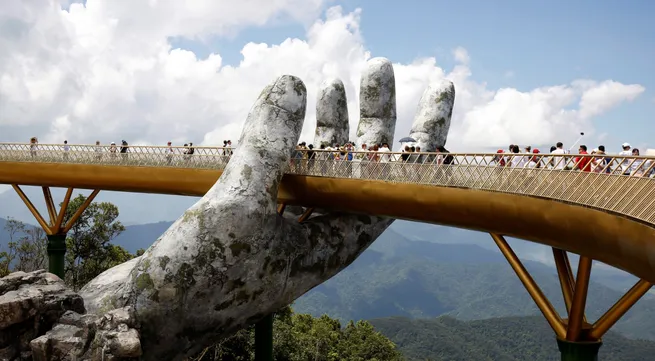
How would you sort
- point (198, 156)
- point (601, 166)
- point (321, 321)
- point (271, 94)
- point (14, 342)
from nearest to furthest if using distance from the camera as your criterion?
point (601, 166), point (14, 342), point (271, 94), point (198, 156), point (321, 321)

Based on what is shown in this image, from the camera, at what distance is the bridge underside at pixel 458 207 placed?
10250 mm

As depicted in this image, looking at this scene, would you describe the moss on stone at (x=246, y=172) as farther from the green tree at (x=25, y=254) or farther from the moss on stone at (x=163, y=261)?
the green tree at (x=25, y=254)

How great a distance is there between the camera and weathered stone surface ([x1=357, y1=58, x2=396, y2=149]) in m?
22.2

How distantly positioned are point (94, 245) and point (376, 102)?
909 inches

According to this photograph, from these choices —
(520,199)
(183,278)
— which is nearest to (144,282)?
(183,278)

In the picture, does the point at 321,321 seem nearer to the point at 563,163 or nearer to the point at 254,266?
the point at 254,266

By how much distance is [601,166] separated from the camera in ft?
36.6

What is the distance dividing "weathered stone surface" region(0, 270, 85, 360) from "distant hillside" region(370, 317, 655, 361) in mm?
129863

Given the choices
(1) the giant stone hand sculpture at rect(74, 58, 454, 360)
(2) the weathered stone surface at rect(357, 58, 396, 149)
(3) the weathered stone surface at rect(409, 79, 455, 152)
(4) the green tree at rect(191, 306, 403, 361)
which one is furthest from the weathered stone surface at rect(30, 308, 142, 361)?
(4) the green tree at rect(191, 306, 403, 361)

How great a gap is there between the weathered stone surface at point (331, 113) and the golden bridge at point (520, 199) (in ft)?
15.0

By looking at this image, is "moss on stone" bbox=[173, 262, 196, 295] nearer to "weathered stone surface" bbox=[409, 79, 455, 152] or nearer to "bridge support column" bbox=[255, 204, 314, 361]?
"bridge support column" bbox=[255, 204, 314, 361]

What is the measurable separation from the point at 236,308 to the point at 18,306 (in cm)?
549

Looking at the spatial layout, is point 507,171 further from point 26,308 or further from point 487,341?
point 487,341

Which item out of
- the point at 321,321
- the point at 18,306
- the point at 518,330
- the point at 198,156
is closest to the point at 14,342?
the point at 18,306
